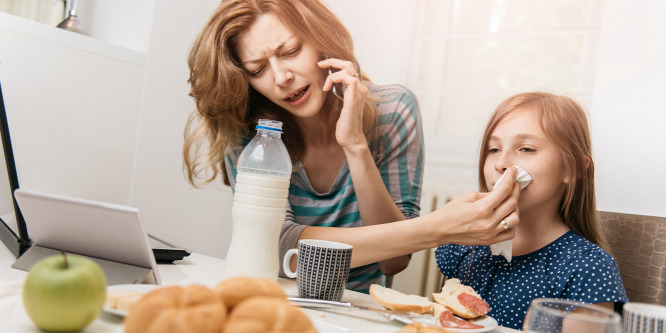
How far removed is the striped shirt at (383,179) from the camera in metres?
1.42

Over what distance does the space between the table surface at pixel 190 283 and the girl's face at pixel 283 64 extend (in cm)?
44

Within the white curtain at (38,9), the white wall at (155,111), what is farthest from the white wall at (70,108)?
the white curtain at (38,9)

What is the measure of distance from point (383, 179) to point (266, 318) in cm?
102

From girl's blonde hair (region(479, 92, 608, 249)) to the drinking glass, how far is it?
2.49ft

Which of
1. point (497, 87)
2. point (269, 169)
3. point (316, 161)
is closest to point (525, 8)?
point (497, 87)

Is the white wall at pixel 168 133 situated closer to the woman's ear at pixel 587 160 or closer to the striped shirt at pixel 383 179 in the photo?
the striped shirt at pixel 383 179

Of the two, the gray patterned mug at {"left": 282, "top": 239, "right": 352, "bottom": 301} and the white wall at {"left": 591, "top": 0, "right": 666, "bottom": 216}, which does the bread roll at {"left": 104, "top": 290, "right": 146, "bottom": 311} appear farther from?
the white wall at {"left": 591, "top": 0, "right": 666, "bottom": 216}

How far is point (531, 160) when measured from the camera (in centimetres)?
117

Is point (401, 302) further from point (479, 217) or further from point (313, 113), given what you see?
point (313, 113)

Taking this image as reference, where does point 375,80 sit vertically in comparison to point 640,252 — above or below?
above

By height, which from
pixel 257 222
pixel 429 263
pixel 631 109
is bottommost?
pixel 429 263

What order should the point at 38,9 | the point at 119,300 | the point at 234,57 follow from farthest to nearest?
the point at 38,9 < the point at 234,57 < the point at 119,300

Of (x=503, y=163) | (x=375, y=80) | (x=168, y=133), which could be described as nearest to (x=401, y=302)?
(x=503, y=163)

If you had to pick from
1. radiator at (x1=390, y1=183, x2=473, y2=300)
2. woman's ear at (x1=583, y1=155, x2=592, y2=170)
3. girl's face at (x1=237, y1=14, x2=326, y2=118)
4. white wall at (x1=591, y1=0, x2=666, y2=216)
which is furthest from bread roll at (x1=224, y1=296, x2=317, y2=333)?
radiator at (x1=390, y1=183, x2=473, y2=300)
